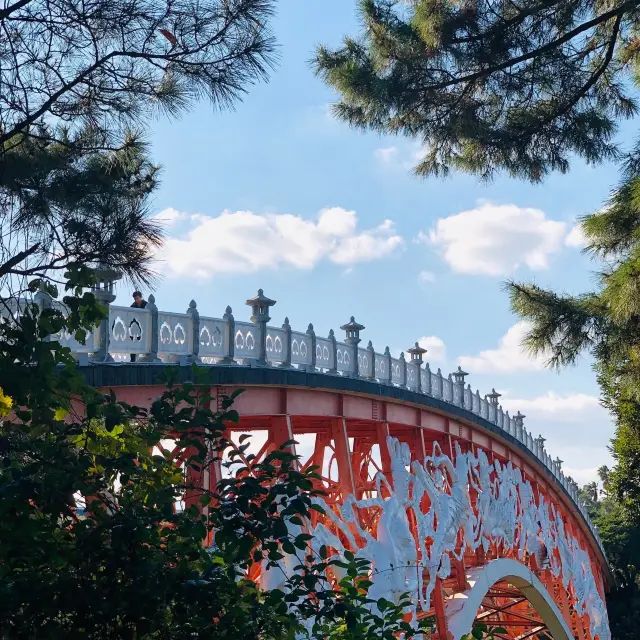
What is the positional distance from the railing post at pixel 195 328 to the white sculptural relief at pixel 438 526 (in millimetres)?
2504

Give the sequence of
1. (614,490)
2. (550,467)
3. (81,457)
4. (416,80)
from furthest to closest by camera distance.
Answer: (614,490)
(550,467)
(416,80)
(81,457)

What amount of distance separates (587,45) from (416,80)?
7.59ft

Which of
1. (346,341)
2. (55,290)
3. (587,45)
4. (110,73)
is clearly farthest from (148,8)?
(346,341)

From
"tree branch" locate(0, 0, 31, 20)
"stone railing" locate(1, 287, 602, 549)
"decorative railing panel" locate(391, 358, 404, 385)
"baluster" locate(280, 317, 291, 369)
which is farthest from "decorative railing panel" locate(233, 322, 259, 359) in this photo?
"tree branch" locate(0, 0, 31, 20)

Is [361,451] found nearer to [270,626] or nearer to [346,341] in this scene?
[346,341]

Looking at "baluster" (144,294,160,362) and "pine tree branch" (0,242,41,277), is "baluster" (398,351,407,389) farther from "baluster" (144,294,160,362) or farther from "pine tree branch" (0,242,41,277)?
"pine tree branch" (0,242,41,277)

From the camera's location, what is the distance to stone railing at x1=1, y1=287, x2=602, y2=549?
9.99m

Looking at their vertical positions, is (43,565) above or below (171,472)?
below

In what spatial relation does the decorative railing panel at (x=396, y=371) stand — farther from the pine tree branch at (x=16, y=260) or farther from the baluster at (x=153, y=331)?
the pine tree branch at (x=16, y=260)

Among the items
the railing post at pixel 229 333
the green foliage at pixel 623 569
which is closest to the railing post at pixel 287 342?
the railing post at pixel 229 333

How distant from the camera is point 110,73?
21.8ft

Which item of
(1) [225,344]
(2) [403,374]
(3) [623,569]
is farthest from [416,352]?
(3) [623,569]

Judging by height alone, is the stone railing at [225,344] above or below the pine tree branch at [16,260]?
above

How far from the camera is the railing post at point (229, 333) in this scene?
12016 millimetres
